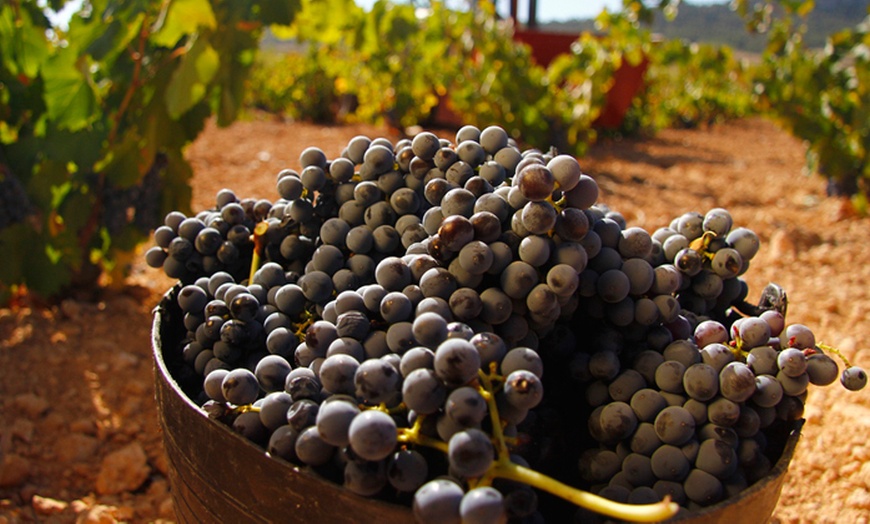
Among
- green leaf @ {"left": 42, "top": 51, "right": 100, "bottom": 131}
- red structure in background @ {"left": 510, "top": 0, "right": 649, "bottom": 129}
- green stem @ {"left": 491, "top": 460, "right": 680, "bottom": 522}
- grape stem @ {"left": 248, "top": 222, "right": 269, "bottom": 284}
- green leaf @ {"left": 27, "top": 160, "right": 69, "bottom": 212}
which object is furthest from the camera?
red structure in background @ {"left": 510, "top": 0, "right": 649, "bottom": 129}

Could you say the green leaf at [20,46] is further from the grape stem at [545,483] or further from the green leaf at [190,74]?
the grape stem at [545,483]

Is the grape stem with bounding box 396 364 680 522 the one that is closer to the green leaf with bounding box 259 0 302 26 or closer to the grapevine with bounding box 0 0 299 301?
the grapevine with bounding box 0 0 299 301

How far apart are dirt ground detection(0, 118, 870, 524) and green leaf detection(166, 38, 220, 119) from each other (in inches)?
37.2

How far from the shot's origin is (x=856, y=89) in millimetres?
4941

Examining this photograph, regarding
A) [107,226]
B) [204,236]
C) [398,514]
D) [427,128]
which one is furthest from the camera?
[427,128]

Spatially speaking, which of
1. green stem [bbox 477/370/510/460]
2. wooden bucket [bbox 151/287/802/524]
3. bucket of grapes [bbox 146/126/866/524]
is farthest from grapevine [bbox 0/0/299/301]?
green stem [bbox 477/370/510/460]

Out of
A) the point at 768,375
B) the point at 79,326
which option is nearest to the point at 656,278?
the point at 768,375

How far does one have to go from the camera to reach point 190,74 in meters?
2.34

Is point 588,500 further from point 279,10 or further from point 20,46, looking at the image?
point 20,46

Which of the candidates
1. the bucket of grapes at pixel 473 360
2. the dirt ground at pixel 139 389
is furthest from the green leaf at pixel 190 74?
the bucket of grapes at pixel 473 360

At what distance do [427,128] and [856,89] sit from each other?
5.24m

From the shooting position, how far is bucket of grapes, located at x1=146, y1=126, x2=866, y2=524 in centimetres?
75

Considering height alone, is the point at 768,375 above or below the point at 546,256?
below

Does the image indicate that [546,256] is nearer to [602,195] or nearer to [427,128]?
[602,195]
